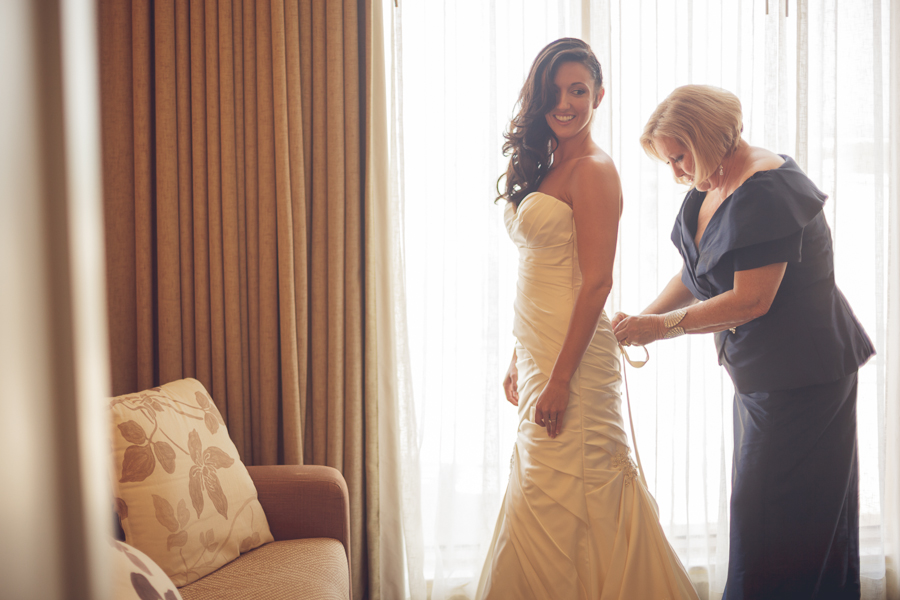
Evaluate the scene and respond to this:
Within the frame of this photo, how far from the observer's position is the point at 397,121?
6.72 ft

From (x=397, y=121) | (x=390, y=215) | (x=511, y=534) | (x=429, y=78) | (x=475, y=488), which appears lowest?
(x=475, y=488)

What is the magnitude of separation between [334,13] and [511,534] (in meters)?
1.83

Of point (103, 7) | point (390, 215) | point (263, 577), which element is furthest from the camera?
point (390, 215)

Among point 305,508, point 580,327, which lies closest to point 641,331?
point 580,327

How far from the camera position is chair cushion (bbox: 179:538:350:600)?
4.07 feet

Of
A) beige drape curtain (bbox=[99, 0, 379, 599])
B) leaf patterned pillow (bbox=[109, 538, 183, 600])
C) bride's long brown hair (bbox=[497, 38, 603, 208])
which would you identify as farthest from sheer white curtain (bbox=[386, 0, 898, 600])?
leaf patterned pillow (bbox=[109, 538, 183, 600])

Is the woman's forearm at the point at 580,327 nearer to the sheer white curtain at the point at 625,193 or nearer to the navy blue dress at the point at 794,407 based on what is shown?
the navy blue dress at the point at 794,407

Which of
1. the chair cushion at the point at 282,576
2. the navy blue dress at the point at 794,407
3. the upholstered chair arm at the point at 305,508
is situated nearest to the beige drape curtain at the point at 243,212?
the upholstered chair arm at the point at 305,508

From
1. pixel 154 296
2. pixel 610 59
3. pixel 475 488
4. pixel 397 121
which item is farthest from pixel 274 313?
pixel 610 59

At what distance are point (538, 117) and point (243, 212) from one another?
112 cm

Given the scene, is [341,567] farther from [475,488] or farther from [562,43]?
[562,43]

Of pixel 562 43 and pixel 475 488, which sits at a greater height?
pixel 562 43

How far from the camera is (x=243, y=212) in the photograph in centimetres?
196

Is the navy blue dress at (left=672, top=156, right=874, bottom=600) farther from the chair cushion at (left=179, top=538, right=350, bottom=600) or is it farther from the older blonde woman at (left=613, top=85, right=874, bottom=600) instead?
the chair cushion at (left=179, top=538, right=350, bottom=600)
